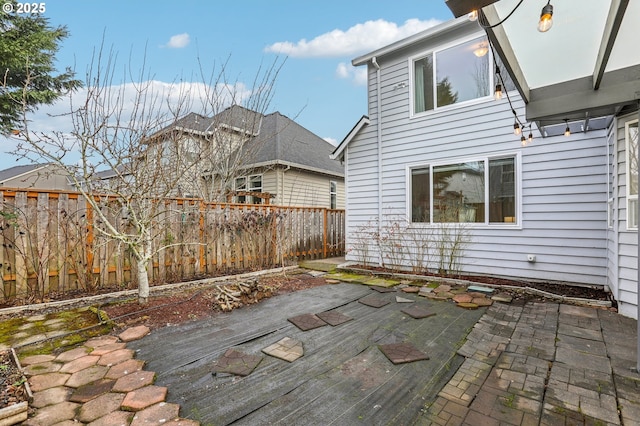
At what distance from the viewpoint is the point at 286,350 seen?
2.61 metres

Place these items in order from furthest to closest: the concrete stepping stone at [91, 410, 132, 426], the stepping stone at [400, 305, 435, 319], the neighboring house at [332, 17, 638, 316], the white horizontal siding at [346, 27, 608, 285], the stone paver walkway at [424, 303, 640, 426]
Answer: the white horizontal siding at [346, 27, 608, 285]
the neighboring house at [332, 17, 638, 316]
the stepping stone at [400, 305, 435, 319]
the stone paver walkway at [424, 303, 640, 426]
the concrete stepping stone at [91, 410, 132, 426]

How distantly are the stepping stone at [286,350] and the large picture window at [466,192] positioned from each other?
415cm

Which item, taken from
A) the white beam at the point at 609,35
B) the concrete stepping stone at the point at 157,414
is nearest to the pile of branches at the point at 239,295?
the concrete stepping stone at the point at 157,414

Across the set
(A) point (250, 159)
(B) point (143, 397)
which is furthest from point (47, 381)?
(A) point (250, 159)

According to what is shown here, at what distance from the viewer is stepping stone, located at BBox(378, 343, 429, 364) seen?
2.43 metres

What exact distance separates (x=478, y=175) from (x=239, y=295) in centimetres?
461

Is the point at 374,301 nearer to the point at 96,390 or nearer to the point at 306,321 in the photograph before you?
the point at 306,321

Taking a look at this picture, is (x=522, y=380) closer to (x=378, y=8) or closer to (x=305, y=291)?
(x=305, y=291)

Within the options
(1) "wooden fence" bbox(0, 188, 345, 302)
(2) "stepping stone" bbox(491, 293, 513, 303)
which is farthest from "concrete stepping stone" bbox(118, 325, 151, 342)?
(2) "stepping stone" bbox(491, 293, 513, 303)

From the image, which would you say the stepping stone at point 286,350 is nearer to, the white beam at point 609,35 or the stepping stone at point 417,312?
the stepping stone at point 417,312

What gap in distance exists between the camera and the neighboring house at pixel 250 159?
6852 millimetres

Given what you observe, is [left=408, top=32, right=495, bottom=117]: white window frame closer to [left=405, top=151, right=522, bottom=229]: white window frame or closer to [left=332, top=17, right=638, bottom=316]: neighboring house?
[left=332, top=17, right=638, bottom=316]: neighboring house

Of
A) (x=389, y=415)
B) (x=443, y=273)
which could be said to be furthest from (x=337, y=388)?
(x=443, y=273)

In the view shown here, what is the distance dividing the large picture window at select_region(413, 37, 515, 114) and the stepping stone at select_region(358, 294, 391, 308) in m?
4.03
